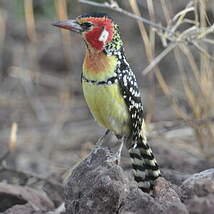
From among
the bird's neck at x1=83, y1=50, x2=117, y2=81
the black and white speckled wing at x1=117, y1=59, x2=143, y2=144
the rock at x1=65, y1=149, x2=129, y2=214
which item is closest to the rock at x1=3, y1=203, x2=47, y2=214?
the rock at x1=65, y1=149, x2=129, y2=214

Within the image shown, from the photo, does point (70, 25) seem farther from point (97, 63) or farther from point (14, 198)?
point (14, 198)

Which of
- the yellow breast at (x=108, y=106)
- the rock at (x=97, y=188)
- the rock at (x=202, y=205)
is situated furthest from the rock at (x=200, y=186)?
the yellow breast at (x=108, y=106)

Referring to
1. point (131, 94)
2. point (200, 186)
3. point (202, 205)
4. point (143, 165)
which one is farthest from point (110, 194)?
point (131, 94)

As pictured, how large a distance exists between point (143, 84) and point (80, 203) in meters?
6.09

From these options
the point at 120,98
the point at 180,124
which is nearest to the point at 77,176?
the point at 120,98

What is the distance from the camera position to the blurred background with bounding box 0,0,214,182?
6.45 metres

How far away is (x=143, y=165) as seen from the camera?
4590mm

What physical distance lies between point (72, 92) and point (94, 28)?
511 cm

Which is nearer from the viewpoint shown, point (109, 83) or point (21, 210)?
point (109, 83)

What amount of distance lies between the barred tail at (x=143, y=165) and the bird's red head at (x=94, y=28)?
752mm

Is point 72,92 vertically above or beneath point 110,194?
above

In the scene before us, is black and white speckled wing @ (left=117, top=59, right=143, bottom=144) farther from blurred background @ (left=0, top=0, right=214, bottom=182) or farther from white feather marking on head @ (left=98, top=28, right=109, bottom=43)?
blurred background @ (left=0, top=0, right=214, bottom=182)

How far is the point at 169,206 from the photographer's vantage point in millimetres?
3453

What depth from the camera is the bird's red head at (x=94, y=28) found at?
4.51 m
